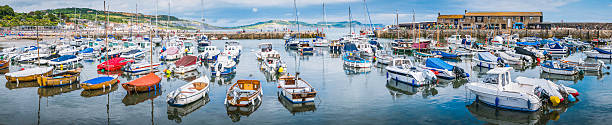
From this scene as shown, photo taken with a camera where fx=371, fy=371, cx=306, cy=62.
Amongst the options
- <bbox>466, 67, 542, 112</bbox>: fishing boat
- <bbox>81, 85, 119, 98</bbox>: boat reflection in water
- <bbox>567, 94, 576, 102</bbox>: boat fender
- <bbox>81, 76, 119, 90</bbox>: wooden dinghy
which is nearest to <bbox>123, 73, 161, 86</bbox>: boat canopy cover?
<bbox>81, 85, 119, 98</bbox>: boat reflection in water

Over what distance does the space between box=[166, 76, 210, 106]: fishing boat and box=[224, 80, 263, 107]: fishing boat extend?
190 centimetres

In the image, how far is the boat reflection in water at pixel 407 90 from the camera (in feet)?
83.1

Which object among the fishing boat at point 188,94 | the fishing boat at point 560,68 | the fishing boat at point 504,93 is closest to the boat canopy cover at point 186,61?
the fishing boat at point 188,94

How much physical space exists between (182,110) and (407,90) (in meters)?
15.4

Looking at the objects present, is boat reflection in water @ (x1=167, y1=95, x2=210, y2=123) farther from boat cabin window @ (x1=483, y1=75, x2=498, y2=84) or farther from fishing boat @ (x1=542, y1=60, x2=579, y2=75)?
fishing boat @ (x1=542, y1=60, x2=579, y2=75)

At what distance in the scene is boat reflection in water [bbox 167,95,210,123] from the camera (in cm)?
1919

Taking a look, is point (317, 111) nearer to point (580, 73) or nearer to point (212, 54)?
point (580, 73)

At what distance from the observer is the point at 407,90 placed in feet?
87.5

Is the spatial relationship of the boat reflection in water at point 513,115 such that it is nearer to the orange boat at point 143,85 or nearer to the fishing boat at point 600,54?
the orange boat at point 143,85

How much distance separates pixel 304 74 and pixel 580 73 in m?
24.4

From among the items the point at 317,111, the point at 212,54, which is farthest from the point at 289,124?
the point at 212,54

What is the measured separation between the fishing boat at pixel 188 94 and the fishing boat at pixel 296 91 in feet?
16.4

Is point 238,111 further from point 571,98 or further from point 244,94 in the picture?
point 571,98

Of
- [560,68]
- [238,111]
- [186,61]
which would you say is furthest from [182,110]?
[560,68]
